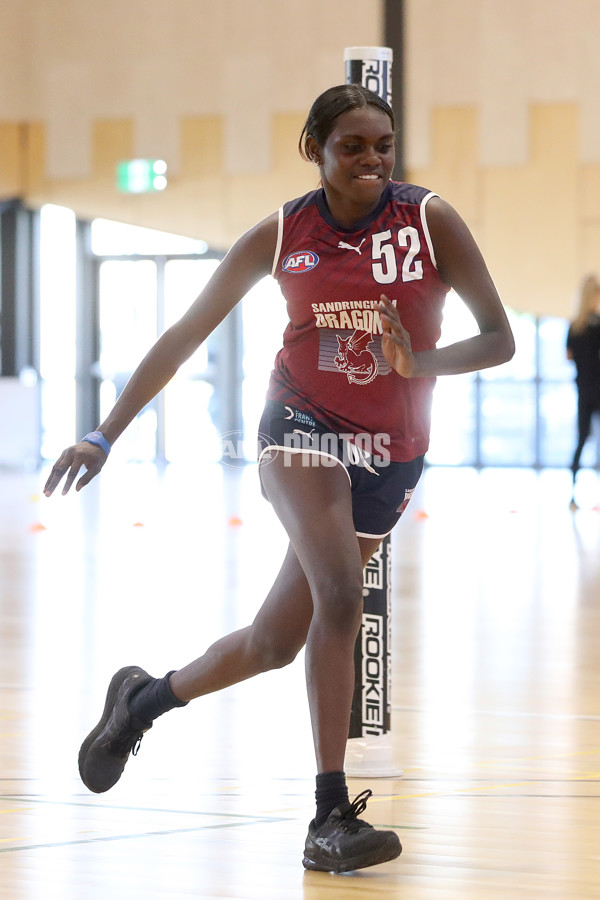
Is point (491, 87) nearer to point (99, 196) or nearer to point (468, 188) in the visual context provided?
point (468, 188)

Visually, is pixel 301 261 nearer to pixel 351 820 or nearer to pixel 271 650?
pixel 271 650

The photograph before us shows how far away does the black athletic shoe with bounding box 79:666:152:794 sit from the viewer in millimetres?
2613

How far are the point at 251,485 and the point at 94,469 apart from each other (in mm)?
10309

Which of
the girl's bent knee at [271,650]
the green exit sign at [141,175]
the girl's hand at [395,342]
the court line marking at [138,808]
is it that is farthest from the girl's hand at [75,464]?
the green exit sign at [141,175]

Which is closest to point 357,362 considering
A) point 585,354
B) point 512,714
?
point 512,714

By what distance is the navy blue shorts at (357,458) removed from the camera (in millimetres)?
2344

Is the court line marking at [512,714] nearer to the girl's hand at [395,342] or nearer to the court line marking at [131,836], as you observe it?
the court line marking at [131,836]

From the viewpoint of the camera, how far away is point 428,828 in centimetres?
250

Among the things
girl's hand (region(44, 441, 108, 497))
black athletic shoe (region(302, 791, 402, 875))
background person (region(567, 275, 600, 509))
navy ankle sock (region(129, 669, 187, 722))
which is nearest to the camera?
black athletic shoe (region(302, 791, 402, 875))

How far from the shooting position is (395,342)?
224 cm

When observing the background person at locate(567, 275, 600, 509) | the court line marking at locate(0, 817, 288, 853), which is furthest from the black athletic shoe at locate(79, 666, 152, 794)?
the background person at locate(567, 275, 600, 509)

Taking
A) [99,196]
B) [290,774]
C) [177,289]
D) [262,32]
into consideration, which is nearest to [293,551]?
[290,774]

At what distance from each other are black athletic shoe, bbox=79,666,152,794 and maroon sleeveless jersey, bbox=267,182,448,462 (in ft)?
2.08

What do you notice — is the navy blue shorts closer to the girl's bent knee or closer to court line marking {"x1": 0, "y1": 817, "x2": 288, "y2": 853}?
the girl's bent knee
